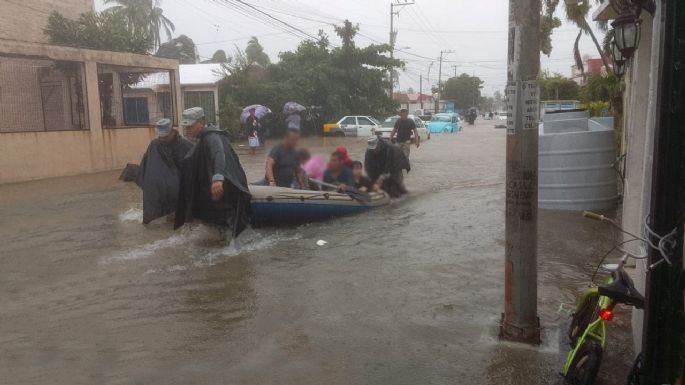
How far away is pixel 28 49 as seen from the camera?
46.0 feet

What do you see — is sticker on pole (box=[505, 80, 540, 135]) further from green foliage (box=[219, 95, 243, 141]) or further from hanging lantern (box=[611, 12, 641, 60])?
green foliage (box=[219, 95, 243, 141])

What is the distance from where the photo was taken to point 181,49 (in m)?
46.4

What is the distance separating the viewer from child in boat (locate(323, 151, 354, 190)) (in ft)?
31.0

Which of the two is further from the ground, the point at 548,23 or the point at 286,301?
the point at 548,23

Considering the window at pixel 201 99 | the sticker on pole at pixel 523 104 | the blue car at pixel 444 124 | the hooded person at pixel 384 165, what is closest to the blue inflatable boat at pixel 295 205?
the hooded person at pixel 384 165

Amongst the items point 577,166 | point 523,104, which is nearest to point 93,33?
point 577,166

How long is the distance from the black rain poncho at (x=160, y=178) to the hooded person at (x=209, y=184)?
681 millimetres

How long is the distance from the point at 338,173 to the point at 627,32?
5614mm

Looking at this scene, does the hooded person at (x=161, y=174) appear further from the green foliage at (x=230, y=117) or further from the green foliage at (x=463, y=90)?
the green foliage at (x=463, y=90)

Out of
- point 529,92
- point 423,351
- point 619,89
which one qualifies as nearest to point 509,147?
point 529,92

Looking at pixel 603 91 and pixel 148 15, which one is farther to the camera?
pixel 148 15

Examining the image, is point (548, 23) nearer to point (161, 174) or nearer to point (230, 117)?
point (230, 117)

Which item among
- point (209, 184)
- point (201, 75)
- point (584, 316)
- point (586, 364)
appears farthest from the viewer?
point (201, 75)

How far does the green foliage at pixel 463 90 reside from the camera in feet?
293
